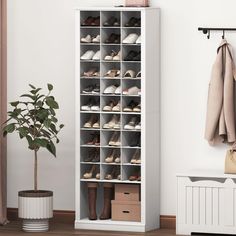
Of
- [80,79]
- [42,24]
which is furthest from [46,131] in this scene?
[42,24]

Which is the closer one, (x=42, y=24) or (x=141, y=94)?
(x=141, y=94)

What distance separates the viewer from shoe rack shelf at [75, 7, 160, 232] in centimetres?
757

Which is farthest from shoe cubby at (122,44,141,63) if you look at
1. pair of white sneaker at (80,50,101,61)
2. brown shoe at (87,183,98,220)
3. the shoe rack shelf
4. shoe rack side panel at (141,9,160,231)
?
brown shoe at (87,183,98,220)

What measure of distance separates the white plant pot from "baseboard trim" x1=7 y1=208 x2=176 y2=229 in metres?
0.42

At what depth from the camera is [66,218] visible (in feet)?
26.6

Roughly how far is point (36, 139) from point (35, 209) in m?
0.61

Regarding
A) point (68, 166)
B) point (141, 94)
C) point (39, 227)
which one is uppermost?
point (141, 94)

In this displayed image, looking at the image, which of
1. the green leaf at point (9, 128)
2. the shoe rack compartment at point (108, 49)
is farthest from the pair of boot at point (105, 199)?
the shoe rack compartment at point (108, 49)

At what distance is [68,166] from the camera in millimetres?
8070

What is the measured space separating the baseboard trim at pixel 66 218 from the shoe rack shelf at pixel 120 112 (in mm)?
90

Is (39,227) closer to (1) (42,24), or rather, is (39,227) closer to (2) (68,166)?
(2) (68,166)

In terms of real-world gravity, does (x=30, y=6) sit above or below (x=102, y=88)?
above

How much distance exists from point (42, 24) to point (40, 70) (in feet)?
1.39

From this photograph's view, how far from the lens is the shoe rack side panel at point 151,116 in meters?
7.51
